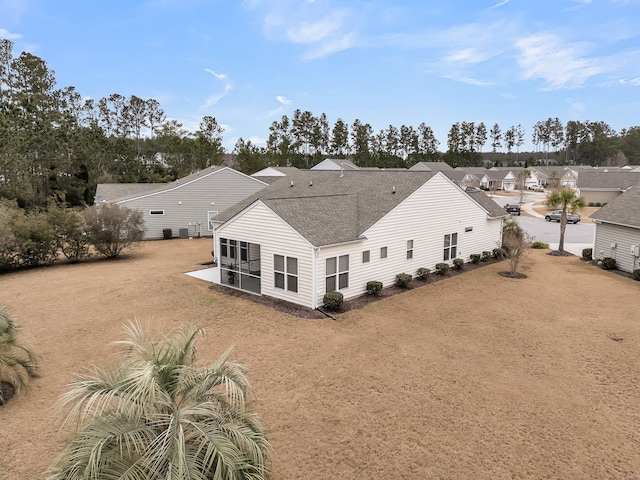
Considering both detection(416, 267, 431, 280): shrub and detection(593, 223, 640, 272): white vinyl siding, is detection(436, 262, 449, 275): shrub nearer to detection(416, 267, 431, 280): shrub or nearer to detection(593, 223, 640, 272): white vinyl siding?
detection(416, 267, 431, 280): shrub

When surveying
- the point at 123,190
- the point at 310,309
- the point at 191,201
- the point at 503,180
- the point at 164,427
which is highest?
the point at 503,180

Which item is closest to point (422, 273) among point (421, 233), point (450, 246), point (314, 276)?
point (421, 233)

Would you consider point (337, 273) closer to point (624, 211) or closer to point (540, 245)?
point (624, 211)

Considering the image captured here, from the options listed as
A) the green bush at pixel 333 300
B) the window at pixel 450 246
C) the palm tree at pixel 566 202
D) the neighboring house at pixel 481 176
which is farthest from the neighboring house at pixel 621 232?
the neighboring house at pixel 481 176

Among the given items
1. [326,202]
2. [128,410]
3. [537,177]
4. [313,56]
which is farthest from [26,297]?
[537,177]

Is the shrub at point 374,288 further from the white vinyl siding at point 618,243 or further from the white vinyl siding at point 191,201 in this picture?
the white vinyl siding at point 191,201

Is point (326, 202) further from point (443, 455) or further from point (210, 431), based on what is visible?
point (210, 431)

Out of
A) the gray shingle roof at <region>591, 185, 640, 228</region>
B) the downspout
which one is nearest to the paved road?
the gray shingle roof at <region>591, 185, 640, 228</region>
